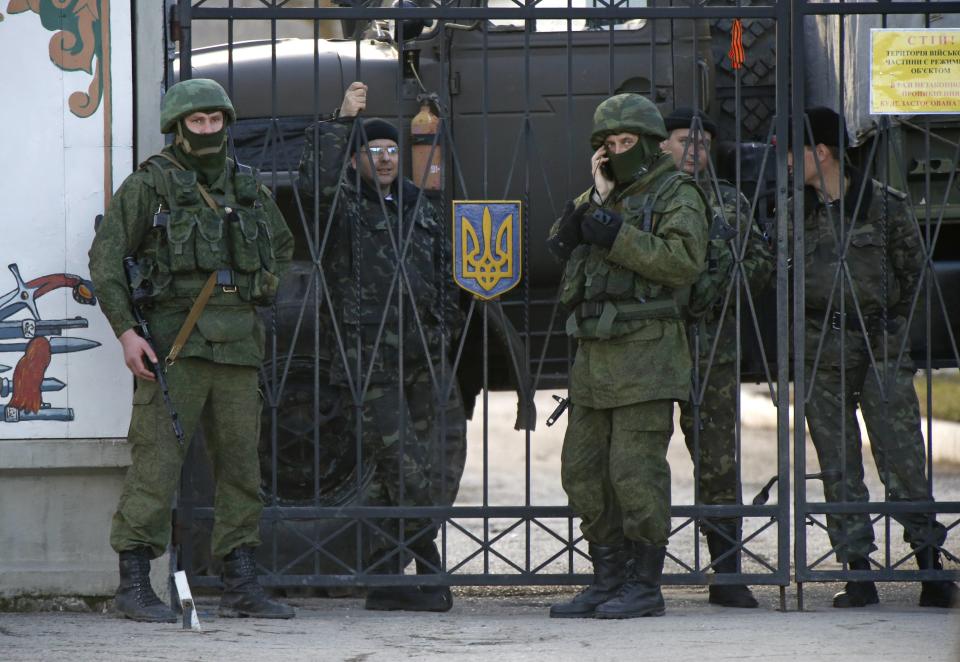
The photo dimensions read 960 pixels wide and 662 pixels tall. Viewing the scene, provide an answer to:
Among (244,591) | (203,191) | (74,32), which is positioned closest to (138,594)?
(244,591)

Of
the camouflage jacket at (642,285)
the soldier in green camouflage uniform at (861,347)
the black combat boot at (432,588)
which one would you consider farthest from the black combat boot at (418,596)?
the soldier in green camouflage uniform at (861,347)

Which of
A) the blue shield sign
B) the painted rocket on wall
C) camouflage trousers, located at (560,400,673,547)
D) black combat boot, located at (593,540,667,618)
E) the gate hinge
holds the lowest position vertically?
black combat boot, located at (593,540,667,618)

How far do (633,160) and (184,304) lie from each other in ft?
5.15

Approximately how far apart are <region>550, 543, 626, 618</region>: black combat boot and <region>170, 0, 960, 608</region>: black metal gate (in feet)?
0.45

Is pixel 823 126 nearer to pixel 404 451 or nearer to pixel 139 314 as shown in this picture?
pixel 404 451

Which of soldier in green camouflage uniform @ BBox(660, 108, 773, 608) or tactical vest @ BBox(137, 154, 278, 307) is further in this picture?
soldier in green camouflage uniform @ BBox(660, 108, 773, 608)

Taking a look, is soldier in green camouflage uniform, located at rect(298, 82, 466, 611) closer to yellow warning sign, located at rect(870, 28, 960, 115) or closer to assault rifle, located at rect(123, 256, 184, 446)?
assault rifle, located at rect(123, 256, 184, 446)

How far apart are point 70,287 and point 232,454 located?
0.82m

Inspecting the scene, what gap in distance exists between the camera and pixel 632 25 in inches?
261

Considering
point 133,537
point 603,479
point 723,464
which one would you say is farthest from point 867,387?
point 133,537

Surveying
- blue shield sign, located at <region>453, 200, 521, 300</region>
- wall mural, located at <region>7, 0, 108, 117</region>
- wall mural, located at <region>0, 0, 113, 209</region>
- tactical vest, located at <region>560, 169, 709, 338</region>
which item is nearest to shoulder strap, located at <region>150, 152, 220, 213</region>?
wall mural, located at <region>0, 0, 113, 209</region>

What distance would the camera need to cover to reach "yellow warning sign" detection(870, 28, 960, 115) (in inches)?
219

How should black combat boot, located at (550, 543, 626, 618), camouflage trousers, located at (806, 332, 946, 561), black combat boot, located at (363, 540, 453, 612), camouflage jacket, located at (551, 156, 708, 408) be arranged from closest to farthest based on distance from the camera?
1. camouflage jacket, located at (551, 156, 708, 408)
2. black combat boot, located at (550, 543, 626, 618)
3. black combat boot, located at (363, 540, 453, 612)
4. camouflage trousers, located at (806, 332, 946, 561)

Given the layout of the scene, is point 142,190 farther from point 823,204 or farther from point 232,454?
point 823,204
